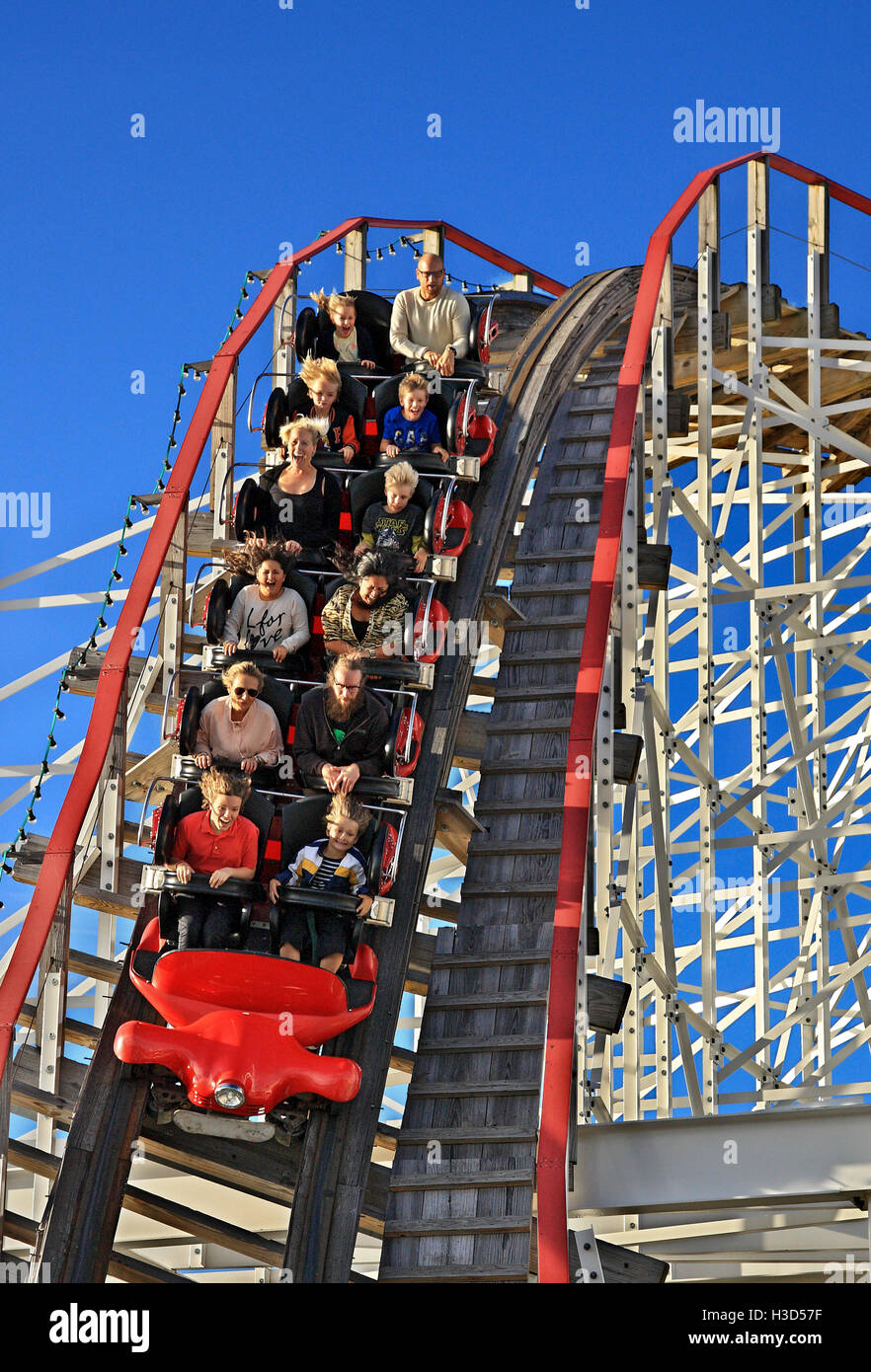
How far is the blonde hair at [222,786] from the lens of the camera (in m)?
6.95

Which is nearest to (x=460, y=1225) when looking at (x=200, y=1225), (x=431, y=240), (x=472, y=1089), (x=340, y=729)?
(x=472, y=1089)

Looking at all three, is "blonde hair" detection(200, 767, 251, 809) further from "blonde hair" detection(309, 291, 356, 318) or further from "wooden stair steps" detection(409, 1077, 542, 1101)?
"blonde hair" detection(309, 291, 356, 318)

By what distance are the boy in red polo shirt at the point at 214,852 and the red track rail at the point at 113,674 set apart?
0.39 metres

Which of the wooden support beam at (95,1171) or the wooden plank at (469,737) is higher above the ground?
the wooden plank at (469,737)

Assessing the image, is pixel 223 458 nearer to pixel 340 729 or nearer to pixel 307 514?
pixel 307 514

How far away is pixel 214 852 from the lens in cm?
704

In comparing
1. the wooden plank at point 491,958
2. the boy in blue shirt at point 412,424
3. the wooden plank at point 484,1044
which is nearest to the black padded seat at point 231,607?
the boy in blue shirt at point 412,424

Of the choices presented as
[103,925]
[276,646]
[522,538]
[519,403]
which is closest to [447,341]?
[519,403]

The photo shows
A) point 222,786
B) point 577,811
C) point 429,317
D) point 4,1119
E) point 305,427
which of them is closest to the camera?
A: point 4,1119

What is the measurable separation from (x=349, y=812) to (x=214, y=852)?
50cm

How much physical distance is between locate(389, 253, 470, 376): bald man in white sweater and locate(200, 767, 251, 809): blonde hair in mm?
3995

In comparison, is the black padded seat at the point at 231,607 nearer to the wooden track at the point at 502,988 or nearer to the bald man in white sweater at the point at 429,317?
the wooden track at the point at 502,988
